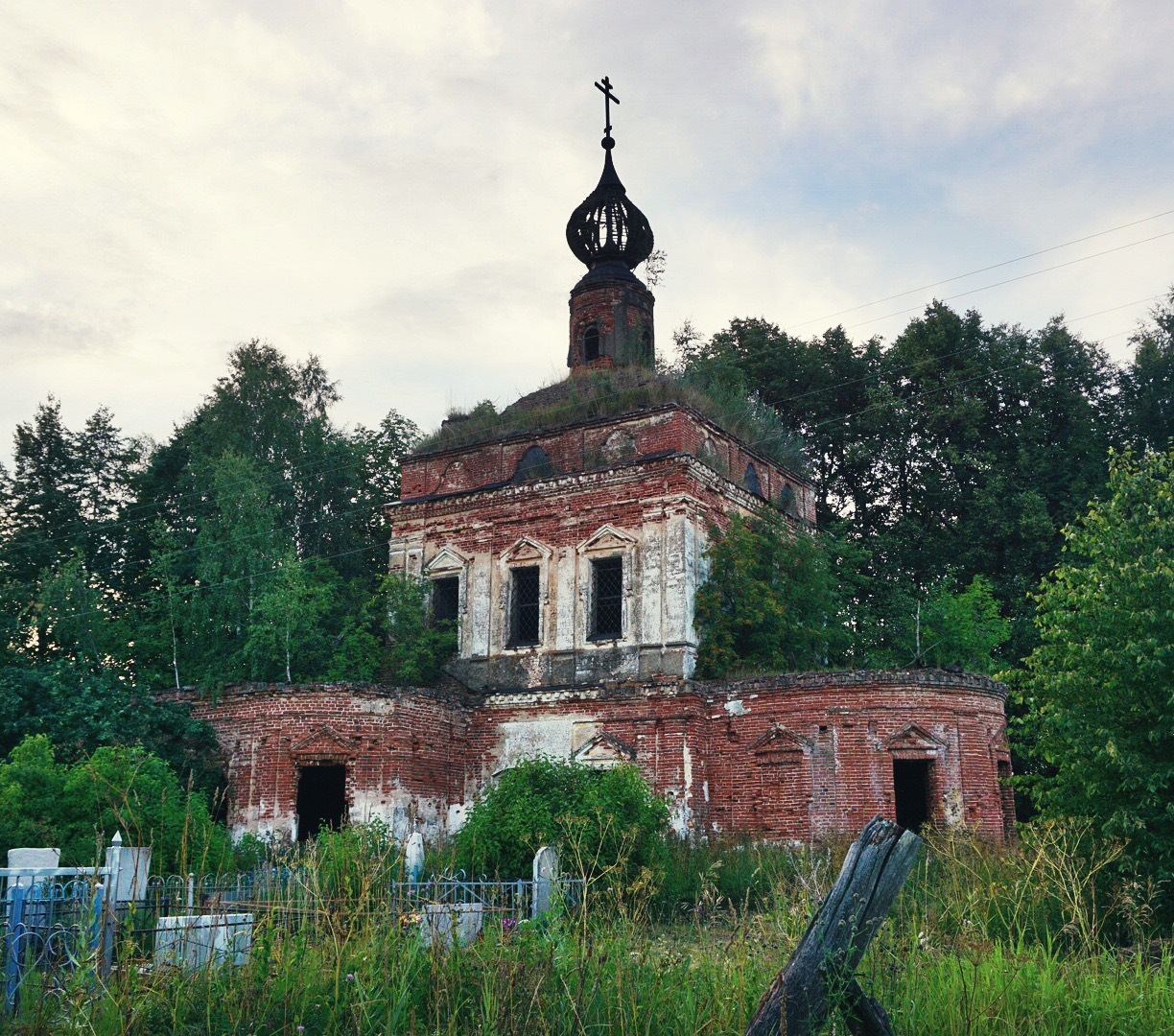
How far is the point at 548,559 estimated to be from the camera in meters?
22.7

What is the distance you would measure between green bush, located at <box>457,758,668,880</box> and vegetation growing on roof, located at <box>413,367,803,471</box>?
9138 millimetres

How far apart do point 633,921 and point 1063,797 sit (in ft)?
24.2

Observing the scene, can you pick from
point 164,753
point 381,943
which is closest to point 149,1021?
point 381,943

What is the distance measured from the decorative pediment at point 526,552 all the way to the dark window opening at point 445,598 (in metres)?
1.53

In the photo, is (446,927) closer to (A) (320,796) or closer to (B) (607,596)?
(A) (320,796)

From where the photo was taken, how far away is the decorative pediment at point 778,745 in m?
19.0

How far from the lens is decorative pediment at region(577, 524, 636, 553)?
21.9m

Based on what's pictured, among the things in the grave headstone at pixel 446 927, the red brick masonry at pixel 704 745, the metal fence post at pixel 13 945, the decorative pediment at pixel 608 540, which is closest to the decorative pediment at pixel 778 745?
the red brick masonry at pixel 704 745

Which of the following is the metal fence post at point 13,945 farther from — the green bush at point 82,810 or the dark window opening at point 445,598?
the dark window opening at point 445,598

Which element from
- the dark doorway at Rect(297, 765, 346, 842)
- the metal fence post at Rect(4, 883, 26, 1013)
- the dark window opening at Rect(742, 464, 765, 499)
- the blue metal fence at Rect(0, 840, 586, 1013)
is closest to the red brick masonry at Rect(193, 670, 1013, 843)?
the dark doorway at Rect(297, 765, 346, 842)

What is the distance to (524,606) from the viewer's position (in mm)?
23141

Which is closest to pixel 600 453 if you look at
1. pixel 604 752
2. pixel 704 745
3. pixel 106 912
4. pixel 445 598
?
pixel 445 598

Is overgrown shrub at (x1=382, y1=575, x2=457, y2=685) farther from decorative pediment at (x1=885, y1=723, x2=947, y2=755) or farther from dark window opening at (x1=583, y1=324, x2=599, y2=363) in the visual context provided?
decorative pediment at (x1=885, y1=723, x2=947, y2=755)

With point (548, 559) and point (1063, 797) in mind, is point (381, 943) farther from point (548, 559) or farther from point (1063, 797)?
point (548, 559)
